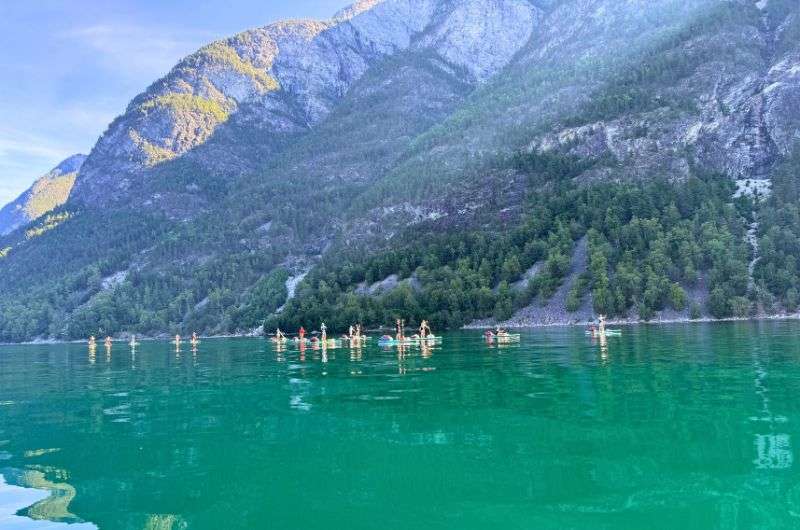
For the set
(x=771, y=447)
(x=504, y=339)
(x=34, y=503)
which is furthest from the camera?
(x=504, y=339)

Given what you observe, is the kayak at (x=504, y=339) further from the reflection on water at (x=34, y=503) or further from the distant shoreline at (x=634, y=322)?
the reflection on water at (x=34, y=503)

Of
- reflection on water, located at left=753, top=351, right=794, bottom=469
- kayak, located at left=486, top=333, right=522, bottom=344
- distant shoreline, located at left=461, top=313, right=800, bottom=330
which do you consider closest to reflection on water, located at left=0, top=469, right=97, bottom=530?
reflection on water, located at left=753, top=351, right=794, bottom=469

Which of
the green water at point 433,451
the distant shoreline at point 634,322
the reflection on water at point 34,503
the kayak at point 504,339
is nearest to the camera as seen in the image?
the green water at point 433,451

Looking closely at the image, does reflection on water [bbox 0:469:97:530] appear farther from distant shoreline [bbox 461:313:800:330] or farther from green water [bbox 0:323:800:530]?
distant shoreline [bbox 461:313:800:330]

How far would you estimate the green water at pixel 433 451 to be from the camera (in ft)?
70.1

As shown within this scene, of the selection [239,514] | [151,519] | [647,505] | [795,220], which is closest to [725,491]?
[647,505]

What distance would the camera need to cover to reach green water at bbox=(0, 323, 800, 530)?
21.4m

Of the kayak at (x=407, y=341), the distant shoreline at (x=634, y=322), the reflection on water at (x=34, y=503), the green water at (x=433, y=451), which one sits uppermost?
the distant shoreline at (x=634, y=322)

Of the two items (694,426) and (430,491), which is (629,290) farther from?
(430,491)

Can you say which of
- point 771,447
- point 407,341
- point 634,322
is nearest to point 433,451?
point 771,447

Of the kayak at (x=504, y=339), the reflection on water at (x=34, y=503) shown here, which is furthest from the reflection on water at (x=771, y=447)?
the kayak at (x=504, y=339)

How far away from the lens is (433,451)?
29.5 m

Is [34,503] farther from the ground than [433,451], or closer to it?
closer to it

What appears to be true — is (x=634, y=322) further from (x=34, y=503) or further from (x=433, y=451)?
(x=34, y=503)
